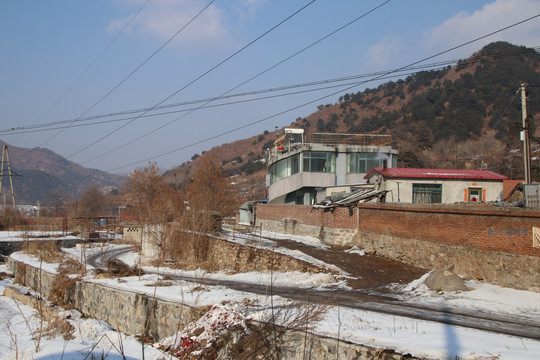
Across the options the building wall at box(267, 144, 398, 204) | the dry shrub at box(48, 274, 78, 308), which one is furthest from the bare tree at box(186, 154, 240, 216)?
the dry shrub at box(48, 274, 78, 308)

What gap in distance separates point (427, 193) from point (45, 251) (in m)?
23.2

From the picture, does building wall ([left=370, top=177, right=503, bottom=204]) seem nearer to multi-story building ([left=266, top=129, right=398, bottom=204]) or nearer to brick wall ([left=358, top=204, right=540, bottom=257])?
brick wall ([left=358, top=204, right=540, bottom=257])

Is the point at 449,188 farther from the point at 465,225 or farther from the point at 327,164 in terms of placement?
the point at 327,164

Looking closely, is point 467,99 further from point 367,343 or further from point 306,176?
point 367,343

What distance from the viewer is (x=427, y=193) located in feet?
86.3

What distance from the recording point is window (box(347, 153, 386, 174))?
42.2 meters

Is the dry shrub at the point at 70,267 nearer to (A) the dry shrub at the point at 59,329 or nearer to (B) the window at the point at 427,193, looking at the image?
(A) the dry shrub at the point at 59,329

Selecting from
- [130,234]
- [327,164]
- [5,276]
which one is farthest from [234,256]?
[130,234]

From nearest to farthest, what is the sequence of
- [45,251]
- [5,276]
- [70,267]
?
[70,267], [5,276], [45,251]

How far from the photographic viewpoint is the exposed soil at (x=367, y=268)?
14875mm

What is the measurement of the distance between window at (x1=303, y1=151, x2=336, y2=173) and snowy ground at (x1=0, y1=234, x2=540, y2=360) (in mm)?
25029

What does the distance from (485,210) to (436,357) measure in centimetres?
841

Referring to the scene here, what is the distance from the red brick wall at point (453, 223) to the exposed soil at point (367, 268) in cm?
130

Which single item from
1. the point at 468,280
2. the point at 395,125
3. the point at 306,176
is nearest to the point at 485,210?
the point at 468,280
